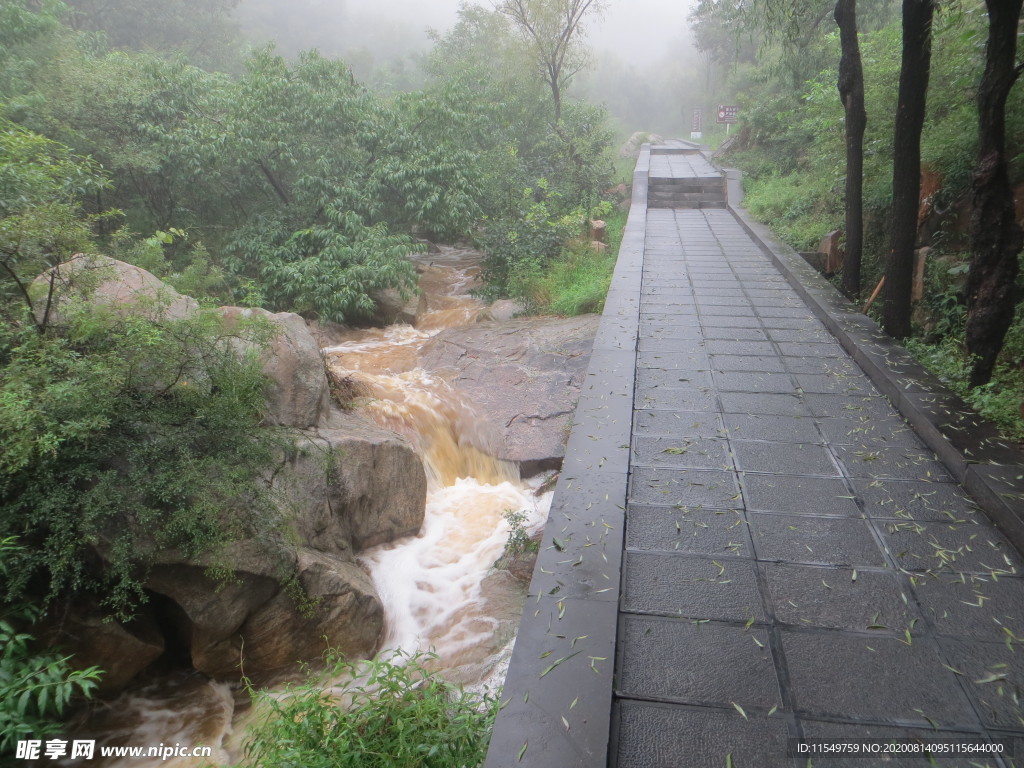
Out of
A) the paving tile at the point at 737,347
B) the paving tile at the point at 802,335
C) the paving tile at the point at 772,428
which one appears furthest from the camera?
the paving tile at the point at 802,335

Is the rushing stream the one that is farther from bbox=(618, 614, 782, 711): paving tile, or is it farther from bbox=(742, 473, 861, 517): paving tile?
bbox=(742, 473, 861, 517): paving tile

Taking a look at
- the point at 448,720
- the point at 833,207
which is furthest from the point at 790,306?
the point at 448,720

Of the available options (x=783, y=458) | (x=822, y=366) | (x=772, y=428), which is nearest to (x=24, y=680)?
(x=783, y=458)

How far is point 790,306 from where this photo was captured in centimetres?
635

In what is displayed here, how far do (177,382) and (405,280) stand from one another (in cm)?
636

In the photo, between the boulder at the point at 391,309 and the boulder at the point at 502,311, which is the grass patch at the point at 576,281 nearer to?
the boulder at the point at 502,311

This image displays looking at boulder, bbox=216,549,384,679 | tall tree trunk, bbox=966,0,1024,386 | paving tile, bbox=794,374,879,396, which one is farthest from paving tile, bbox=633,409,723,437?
boulder, bbox=216,549,384,679

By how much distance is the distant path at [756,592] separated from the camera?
1.93 m

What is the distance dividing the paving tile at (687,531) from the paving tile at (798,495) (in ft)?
0.70

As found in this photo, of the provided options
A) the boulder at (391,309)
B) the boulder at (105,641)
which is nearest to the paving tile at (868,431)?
the boulder at (105,641)

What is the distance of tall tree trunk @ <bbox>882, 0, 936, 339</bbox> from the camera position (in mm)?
4434

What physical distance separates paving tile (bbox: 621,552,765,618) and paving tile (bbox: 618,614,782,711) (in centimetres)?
7

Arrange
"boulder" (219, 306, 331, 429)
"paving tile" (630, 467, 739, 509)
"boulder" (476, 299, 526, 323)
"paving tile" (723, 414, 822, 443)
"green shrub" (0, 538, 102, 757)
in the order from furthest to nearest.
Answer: "boulder" (476, 299, 526, 323), "boulder" (219, 306, 331, 429), "paving tile" (723, 414, 822, 443), "paving tile" (630, 467, 739, 509), "green shrub" (0, 538, 102, 757)

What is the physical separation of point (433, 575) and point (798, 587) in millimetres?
2928
